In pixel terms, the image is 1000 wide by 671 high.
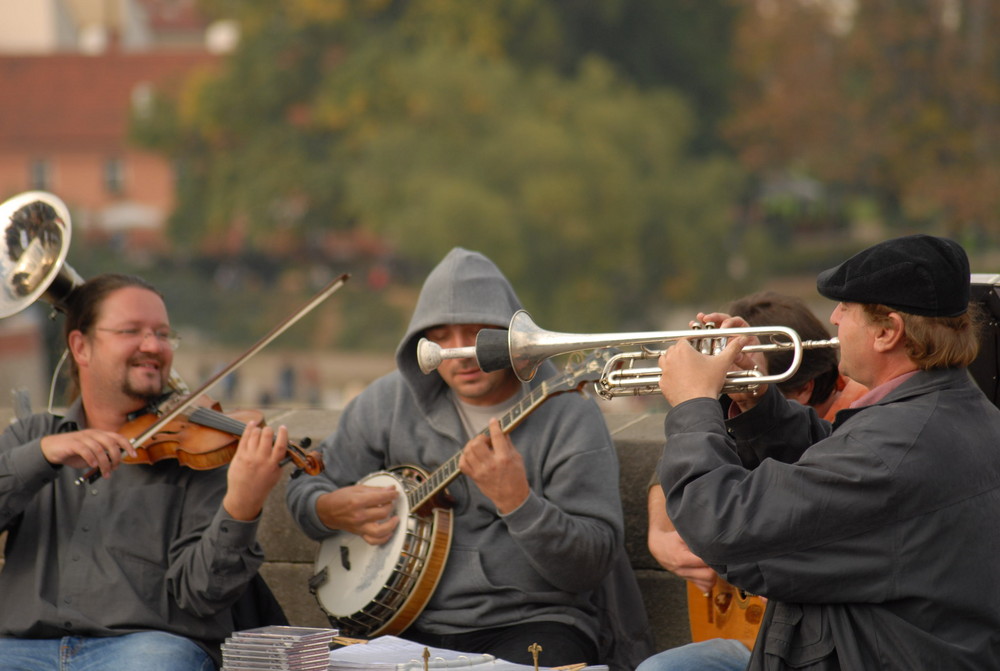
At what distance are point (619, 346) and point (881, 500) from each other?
79 centimetres

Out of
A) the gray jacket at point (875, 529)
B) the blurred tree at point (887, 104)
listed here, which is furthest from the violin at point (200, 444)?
the blurred tree at point (887, 104)

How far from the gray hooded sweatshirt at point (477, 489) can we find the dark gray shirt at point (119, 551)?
1.39 feet

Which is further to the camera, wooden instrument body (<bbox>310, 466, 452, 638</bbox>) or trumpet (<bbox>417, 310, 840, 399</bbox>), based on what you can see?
wooden instrument body (<bbox>310, 466, 452, 638</bbox>)

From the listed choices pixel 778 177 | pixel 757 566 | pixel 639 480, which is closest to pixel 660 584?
pixel 639 480

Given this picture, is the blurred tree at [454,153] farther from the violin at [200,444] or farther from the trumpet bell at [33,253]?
the violin at [200,444]

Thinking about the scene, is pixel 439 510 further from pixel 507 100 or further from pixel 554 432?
pixel 507 100

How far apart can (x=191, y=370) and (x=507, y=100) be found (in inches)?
579

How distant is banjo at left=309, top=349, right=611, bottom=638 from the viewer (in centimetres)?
433

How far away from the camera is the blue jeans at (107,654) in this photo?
4051 mm

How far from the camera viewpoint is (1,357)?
129 ft

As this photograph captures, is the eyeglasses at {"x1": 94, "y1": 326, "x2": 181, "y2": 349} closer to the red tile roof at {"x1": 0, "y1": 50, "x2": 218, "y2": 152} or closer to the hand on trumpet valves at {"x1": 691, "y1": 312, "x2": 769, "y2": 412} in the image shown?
the hand on trumpet valves at {"x1": 691, "y1": 312, "x2": 769, "y2": 412}

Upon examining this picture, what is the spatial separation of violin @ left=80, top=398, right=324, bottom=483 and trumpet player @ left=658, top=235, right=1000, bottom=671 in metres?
1.47

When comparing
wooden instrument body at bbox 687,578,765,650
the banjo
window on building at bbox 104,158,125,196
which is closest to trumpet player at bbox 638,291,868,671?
wooden instrument body at bbox 687,578,765,650

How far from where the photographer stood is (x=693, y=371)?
10.5 feet
